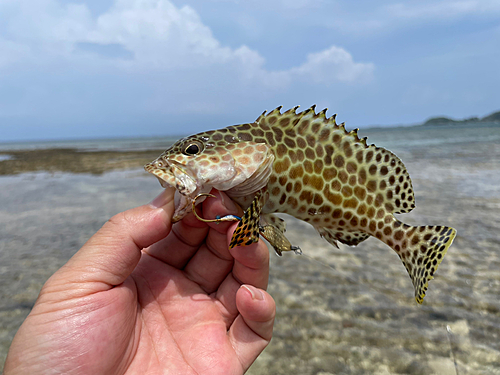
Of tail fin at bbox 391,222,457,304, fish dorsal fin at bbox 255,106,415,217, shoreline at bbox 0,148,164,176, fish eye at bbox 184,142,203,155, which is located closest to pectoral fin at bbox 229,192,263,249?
fish eye at bbox 184,142,203,155

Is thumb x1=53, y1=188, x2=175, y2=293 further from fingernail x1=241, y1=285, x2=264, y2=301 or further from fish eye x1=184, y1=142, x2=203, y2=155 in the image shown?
fingernail x1=241, y1=285, x2=264, y2=301

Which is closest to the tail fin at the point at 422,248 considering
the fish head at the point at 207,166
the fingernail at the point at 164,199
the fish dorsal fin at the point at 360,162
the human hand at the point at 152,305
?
the fish dorsal fin at the point at 360,162

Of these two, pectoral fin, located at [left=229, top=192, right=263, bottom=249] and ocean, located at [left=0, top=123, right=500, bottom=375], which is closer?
pectoral fin, located at [left=229, top=192, right=263, bottom=249]

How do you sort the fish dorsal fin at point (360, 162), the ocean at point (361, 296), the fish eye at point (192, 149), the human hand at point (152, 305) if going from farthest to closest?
the ocean at point (361, 296) → the fish dorsal fin at point (360, 162) → the fish eye at point (192, 149) → the human hand at point (152, 305)

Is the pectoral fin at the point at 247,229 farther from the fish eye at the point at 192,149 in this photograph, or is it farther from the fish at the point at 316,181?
the fish eye at the point at 192,149

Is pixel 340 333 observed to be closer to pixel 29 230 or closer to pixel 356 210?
pixel 356 210

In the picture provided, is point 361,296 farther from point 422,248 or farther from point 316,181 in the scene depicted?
point 316,181

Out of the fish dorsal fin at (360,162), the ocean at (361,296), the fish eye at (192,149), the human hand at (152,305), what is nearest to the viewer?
the human hand at (152,305)
